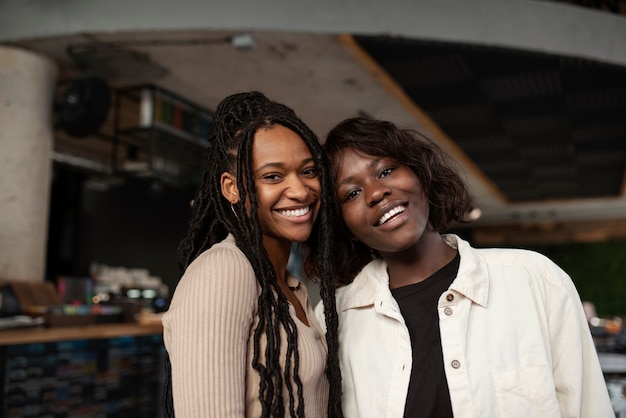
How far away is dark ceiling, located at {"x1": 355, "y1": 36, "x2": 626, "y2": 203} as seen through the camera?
14.5 feet

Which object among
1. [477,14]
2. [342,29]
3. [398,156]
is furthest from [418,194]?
[477,14]

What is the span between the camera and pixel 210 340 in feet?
3.46

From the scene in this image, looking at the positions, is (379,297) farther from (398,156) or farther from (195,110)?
(195,110)

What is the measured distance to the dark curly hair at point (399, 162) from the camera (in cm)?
Result: 146

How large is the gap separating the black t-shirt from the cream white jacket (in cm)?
2

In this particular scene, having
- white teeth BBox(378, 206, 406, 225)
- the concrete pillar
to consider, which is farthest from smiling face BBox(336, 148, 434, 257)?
the concrete pillar

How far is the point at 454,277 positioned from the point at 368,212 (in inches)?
10.2

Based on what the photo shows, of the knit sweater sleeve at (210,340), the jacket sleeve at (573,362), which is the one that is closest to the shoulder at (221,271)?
the knit sweater sleeve at (210,340)

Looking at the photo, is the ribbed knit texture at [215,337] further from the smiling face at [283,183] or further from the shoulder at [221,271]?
the smiling face at [283,183]

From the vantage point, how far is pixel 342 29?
4.08m

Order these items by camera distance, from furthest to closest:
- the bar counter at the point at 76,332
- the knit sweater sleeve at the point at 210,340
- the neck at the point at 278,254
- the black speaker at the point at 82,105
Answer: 1. the black speaker at the point at 82,105
2. the bar counter at the point at 76,332
3. the neck at the point at 278,254
4. the knit sweater sleeve at the point at 210,340

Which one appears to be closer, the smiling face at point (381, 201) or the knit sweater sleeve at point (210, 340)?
the knit sweater sleeve at point (210, 340)

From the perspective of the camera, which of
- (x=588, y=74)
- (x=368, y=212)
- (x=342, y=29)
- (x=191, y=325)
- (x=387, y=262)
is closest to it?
(x=191, y=325)

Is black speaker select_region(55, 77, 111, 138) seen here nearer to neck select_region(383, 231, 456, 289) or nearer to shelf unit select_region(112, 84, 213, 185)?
shelf unit select_region(112, 84, 213, 185)
